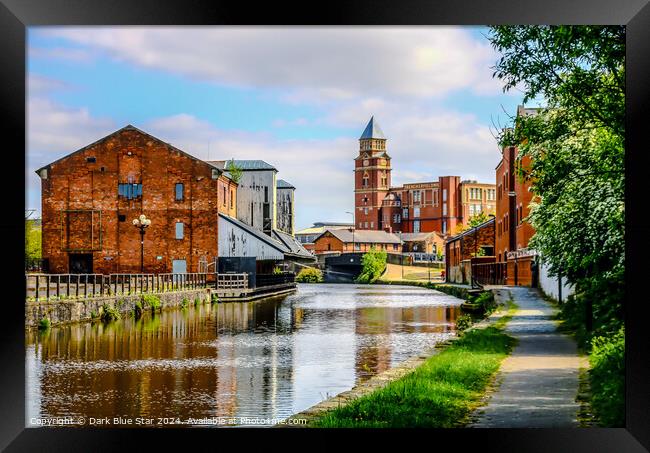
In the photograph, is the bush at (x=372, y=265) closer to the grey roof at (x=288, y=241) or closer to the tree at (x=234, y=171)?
the grey roof at (x=288, y=241)

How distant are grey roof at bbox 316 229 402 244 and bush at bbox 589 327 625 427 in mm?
47630

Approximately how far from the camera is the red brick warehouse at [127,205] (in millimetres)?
21688

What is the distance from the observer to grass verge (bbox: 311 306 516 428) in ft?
23.9

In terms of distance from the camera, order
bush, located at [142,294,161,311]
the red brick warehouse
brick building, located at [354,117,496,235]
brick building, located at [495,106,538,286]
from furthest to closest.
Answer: brick building, located at [354,117,496,235]
brick building, located at [495,106,538,286]
bush, located at [142,294,161,311]
the red brick warehouse

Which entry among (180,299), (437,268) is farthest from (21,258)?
(437,268)

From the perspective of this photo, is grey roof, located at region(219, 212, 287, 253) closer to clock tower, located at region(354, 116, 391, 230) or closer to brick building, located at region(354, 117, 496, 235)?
clock tower, located at region(354, 116, 391, 230)

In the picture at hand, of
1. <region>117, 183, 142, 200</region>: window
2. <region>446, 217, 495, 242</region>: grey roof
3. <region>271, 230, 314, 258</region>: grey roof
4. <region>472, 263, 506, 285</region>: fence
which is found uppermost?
<region>117, 183, 142, 200</region>: window

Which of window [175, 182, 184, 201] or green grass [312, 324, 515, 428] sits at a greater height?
window [175, 182, 184, 201]

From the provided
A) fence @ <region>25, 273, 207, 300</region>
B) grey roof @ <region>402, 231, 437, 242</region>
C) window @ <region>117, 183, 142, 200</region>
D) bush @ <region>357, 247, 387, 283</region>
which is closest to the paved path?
fence @ <region>25, 273, 207, 300</region>

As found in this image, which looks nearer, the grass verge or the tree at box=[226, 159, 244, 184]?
the grass verge

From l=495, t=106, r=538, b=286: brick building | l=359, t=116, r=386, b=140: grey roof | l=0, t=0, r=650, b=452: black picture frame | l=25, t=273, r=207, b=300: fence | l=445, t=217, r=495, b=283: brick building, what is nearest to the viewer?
l=0, t=0, r=650, b=452: black picture frame

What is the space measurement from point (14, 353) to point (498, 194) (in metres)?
32.4

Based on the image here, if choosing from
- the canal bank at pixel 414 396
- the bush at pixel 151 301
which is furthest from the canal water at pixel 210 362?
the canal bank at pixel 414 396
